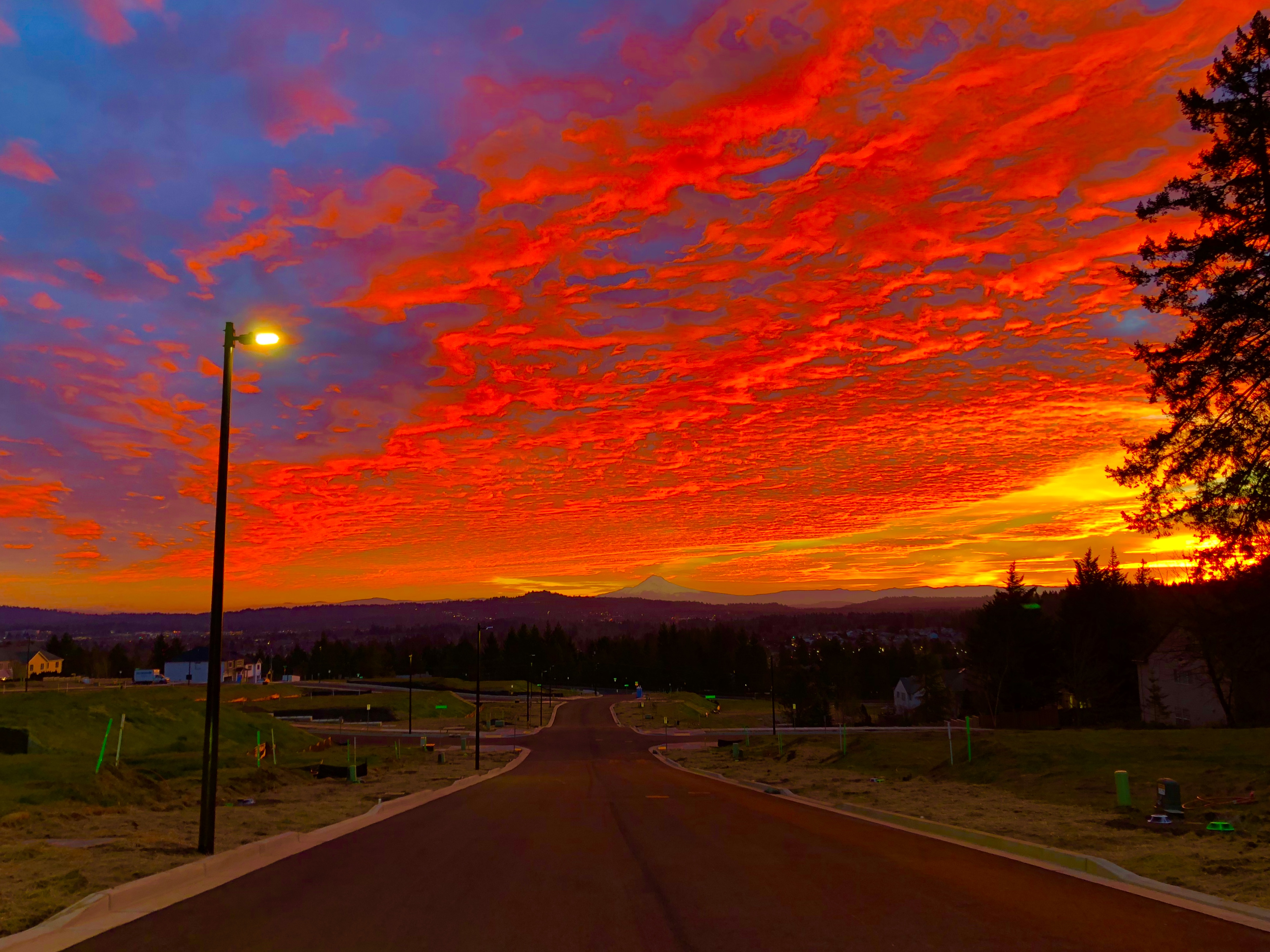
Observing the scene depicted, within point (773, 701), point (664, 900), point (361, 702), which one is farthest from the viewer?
point (361, 702)

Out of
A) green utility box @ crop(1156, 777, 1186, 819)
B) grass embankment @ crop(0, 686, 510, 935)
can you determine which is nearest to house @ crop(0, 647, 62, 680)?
grass embankment @ crop(0, 686, 510, 935)

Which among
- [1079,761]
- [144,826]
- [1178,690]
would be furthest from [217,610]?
[1178,690]

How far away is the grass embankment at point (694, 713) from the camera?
121625 mm

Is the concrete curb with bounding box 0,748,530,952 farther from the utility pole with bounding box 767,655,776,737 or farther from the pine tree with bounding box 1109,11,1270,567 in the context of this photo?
the utility pole with bounding box 767,655,776,737

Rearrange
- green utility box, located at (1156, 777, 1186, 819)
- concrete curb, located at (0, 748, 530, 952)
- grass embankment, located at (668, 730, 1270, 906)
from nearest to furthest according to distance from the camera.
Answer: concrete curb, located at (0, 748, 530, 952) < grass embankment, located at (668, 730, 1270, 906) < green utility box, located at (1156, 777, 1186, 819)

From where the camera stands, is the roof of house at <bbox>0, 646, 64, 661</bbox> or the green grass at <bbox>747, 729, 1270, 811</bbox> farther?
the roof of house at <bbox>0, 646, 64, 661</bbox>

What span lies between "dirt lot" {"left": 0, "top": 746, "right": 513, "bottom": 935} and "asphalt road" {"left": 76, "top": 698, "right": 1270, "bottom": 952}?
171 centimetres

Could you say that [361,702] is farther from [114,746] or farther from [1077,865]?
[1077,865]

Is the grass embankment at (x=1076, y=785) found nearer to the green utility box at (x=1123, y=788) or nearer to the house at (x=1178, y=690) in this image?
the green utility box at (x=1123, y=788)

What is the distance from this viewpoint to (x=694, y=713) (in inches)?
5743

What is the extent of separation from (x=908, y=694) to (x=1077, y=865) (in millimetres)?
145951

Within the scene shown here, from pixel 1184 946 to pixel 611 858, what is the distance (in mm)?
8817

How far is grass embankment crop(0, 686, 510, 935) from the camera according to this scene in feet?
45.6

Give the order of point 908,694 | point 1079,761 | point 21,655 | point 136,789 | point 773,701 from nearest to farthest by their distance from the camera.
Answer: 1. point 136,789
2. point 1079,761
3. point 773,701
4. point 908,694
5. point 21,655
